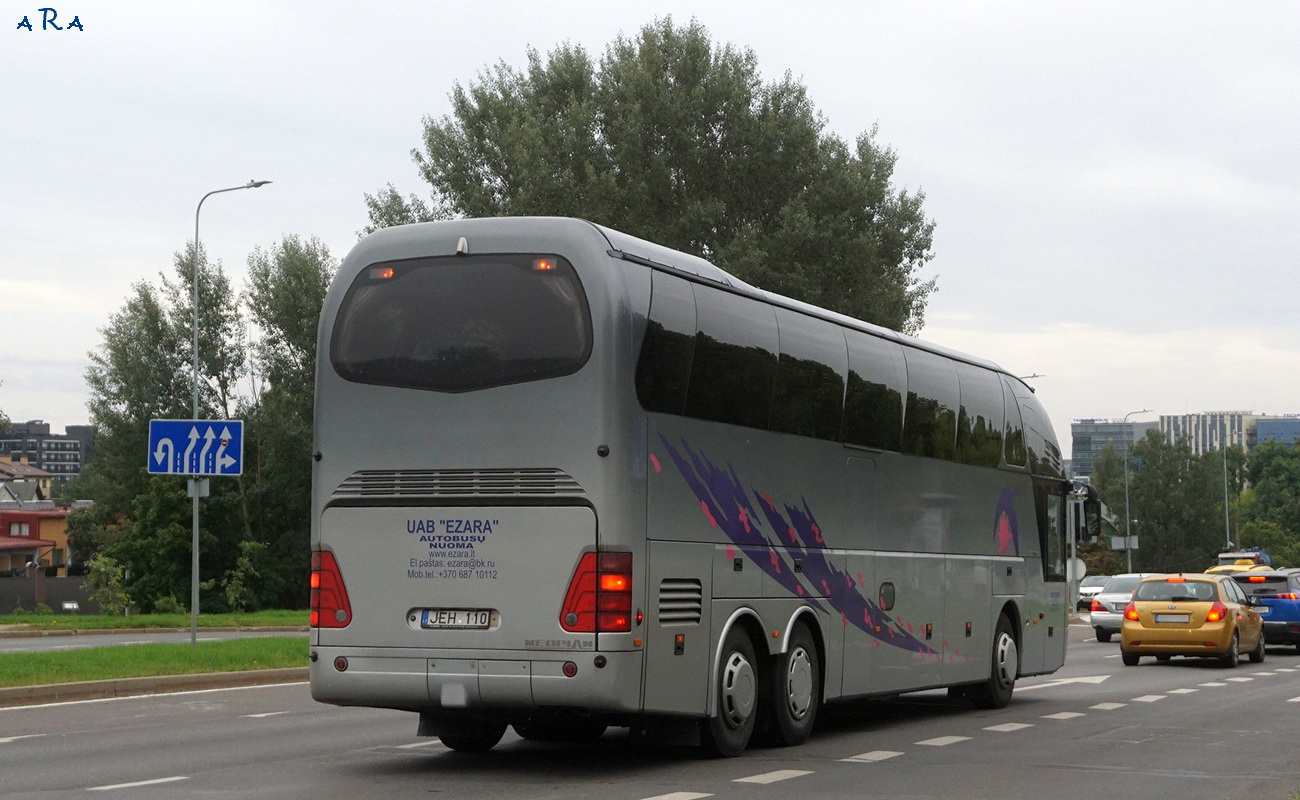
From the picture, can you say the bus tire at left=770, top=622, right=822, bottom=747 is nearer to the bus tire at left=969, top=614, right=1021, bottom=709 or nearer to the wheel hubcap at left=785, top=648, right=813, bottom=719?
the wheel hubcap at left=785, top=648, right=813, bottom=719

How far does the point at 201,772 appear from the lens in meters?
11.1

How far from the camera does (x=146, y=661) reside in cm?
2086

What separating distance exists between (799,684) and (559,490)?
3.24 meters

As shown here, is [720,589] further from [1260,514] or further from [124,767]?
[1260,514]

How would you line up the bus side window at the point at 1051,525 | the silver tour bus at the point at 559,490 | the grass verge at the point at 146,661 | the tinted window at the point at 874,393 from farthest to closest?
the bus side window at the point at 1051,525
the grass verge at the point at 146,661
the tinted window at the point at 874,393
the silver tour bus at the point at 559,490

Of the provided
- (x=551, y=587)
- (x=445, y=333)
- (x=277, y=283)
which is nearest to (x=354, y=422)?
(x=445, y=333)

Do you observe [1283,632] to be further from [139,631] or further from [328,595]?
[328,595]

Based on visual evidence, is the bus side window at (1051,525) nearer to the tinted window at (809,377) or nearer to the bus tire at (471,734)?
the tinted window at (809,377)

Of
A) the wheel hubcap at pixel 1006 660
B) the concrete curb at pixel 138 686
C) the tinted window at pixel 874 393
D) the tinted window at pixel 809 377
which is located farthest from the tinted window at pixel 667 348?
the concrete curb at pixel 138 686

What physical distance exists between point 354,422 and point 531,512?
1.48 meters

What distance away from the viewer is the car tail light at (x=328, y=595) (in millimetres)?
11416

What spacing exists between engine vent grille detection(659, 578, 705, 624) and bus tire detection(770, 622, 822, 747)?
1.42 meters

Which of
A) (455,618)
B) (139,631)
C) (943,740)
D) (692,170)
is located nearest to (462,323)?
(455,618)

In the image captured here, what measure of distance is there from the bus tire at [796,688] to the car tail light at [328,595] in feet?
11.1
